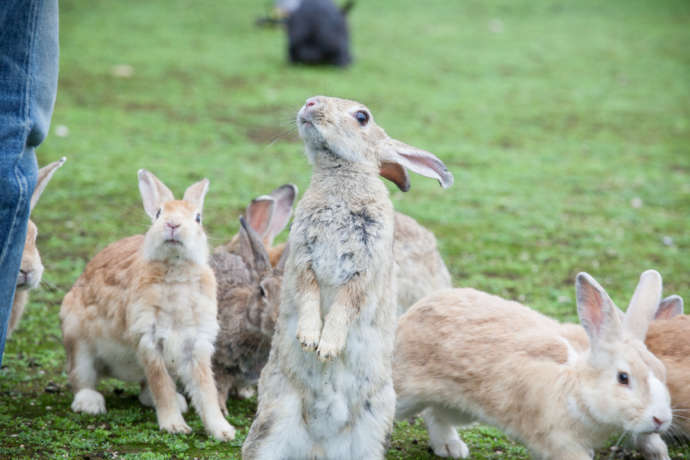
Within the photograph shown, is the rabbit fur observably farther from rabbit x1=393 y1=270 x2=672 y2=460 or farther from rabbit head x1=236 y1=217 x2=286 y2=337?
rabbit x1=393 y1=270 x2=672 y2=460

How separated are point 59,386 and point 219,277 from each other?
1043 millimetres

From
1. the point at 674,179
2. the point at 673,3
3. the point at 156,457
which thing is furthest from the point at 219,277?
the point at 673,3

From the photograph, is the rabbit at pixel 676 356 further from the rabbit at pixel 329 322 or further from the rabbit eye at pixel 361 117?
the rabbit eye at pixel 361 117

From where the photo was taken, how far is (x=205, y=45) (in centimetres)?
1410

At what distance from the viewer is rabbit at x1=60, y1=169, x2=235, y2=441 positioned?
4.04 meters

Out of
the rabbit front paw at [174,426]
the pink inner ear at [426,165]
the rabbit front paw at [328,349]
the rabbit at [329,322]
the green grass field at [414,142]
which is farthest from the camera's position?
the green grass field at [414,142]

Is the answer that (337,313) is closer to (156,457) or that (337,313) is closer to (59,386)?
(156,457)

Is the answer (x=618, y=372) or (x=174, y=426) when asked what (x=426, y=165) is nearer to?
(x=618, y=372)

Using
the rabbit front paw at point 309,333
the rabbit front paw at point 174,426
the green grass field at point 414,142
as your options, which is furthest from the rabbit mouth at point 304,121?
the rabbit front paw at point 174,426

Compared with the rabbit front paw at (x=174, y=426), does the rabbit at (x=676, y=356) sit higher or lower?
higher

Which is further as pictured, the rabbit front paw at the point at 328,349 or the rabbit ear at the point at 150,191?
the rabbit ear at the point at 150,191

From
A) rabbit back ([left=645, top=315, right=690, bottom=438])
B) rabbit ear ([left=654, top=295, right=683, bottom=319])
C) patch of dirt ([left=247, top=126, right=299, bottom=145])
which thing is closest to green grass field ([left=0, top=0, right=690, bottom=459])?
patch of dirt ([left=247, top=126, right=299, bottom=145])

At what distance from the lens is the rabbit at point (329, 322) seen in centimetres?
319

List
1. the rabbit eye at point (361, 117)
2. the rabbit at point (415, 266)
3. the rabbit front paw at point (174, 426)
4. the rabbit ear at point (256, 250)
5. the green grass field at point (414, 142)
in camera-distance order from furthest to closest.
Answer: the rabbit at point (415, 266), the rabbit ear at point (256, 250), the green grass field at point (414, 142), the rabbit front paw at point (174, 426), the rabbit eye at point (361, 117)
